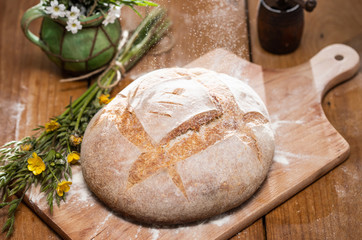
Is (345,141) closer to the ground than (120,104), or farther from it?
closer to the ground

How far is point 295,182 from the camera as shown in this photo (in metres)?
1.77

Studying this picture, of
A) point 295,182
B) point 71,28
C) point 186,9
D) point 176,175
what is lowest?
point 295,182

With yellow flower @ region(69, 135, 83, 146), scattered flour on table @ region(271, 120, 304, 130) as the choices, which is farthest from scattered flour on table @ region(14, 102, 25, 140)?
scattered flour on table @ region(271, 120, 304, 130)

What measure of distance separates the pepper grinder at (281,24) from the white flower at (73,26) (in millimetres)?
874

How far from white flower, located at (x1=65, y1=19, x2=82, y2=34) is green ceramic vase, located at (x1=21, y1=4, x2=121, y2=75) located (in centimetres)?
3

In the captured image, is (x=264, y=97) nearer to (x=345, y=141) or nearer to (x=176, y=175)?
(x=345, y=141)

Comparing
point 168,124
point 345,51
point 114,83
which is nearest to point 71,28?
point 114,83

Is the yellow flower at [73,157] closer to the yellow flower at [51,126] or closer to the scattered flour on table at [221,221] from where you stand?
the yellow flower at [51,126]

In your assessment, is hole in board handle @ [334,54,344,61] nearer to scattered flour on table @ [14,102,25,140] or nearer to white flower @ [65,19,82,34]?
white flower @ [65,19,82,34]

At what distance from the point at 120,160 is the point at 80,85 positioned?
785 millimetres

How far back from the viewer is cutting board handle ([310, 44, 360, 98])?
7.02ft

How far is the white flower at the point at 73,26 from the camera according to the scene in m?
2.02

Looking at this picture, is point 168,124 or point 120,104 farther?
point 120,104

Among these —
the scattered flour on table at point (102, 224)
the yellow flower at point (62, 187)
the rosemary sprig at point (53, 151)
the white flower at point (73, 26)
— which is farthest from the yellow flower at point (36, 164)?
the white flower at point (73, 26)
